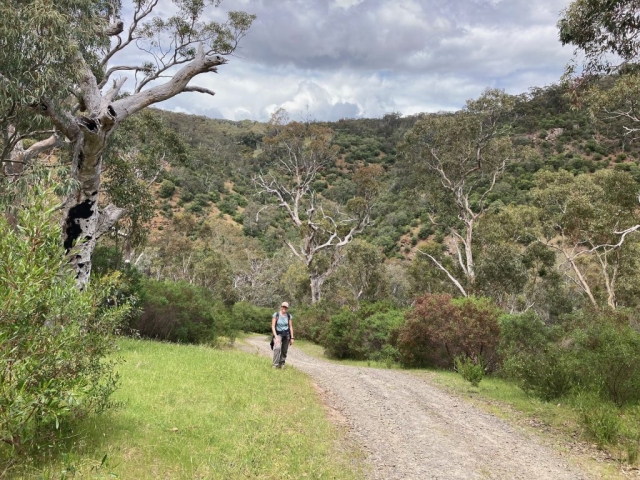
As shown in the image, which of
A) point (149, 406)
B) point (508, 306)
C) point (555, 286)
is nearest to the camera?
point (149, 406)

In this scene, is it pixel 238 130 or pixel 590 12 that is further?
pixel 238 130

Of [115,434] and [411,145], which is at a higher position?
[411,145]

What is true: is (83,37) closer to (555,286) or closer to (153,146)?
(153,146)

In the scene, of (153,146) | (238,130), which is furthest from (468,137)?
(238,130)

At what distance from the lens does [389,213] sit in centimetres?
5366

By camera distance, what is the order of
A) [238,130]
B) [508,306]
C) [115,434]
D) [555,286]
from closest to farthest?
[115,434] < [555,286] < [508,306] < [238,130]

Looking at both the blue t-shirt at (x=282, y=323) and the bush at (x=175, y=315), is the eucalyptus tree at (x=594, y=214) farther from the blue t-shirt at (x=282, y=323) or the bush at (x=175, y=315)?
the bush at (x=175, y=315)

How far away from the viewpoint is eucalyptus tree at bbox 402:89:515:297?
2345 cm

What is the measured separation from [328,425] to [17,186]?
22.1ft

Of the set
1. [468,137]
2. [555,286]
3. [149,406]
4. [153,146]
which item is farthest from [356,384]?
[555,286]

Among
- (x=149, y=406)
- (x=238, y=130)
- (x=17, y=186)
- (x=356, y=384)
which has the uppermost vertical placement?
(x=238, y=130)

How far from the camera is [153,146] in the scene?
20.1 meters

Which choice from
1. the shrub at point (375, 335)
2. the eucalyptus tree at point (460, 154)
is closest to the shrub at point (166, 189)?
the eucalyptus tree at point (460, 154)

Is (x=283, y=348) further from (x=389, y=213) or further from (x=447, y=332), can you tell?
(x=389, y=213)
